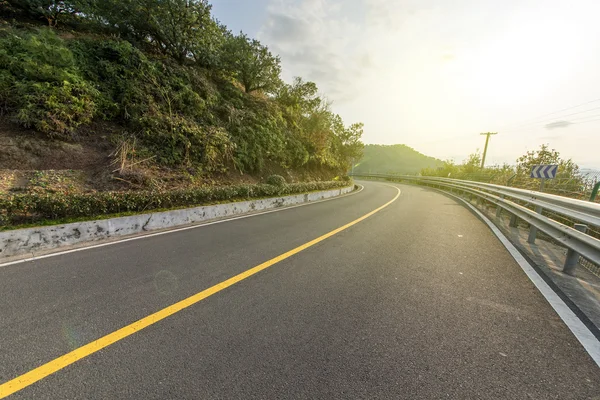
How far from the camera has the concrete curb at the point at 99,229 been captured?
3906 millimetres

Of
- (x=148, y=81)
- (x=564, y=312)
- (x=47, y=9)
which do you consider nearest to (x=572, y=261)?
(x=564, y=312)

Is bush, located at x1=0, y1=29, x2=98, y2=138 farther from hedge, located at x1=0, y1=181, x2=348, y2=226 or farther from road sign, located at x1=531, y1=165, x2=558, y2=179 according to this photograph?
road sign, located at x1=531, y1=165, x2=558, y2=179

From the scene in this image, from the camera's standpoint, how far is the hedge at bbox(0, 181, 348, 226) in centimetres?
430

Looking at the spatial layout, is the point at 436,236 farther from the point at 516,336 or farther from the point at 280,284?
the point at 280,284

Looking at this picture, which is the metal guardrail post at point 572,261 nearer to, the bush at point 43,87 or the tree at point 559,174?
the tree at point 559,174

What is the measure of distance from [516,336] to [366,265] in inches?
73.3

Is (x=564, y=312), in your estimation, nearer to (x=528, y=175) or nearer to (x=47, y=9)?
(x=528, y=175)

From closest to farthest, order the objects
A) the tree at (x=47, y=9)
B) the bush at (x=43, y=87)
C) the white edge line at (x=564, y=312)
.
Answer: the white edge line at (x=564, y=312), the bush at (x=43, y=87), the tree at (x=47, y=9)

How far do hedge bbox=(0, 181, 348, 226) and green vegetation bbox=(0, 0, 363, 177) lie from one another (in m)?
2.97

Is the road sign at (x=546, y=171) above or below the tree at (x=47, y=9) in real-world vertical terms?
below

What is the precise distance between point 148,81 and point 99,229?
335 inches

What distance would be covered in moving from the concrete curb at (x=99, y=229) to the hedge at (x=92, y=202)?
1.51 feet

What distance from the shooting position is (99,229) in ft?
15.8

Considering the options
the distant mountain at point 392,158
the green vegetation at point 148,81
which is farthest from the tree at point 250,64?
the distant mountain at point 392,158
